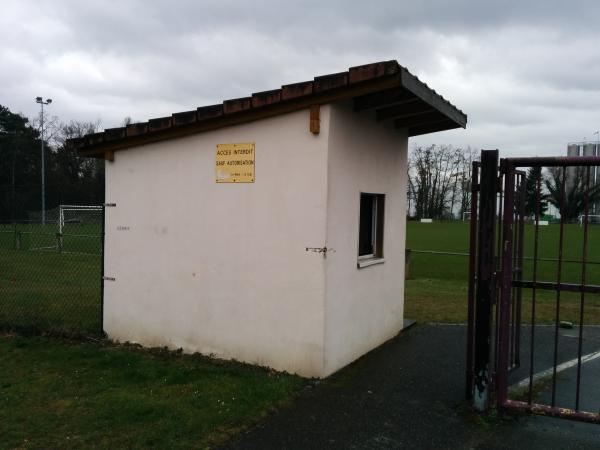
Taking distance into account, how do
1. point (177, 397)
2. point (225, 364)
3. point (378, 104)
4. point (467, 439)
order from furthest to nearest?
1. point (225, 364)
2. point (378, 104)
3. point (177, 397)
4. point (467, 439)

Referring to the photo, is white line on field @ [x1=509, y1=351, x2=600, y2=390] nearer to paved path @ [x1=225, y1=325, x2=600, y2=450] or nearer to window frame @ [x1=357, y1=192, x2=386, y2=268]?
paved path @ [x1=225, y1=325, x2=600, y2=450]

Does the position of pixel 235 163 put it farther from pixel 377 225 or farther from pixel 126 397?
pixel 126 397

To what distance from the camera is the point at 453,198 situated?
76500 millimetres

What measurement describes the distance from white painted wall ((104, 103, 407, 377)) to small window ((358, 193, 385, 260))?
0.14 metres

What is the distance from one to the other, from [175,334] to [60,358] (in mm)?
1318

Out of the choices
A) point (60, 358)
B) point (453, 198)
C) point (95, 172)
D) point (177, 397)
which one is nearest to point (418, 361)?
point (177, 397)

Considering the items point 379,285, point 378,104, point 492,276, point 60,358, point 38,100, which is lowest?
point 60,358

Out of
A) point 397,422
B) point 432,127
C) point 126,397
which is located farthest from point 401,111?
point 126,397

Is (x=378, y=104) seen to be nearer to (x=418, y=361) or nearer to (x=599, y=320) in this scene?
(x=418, y=361)

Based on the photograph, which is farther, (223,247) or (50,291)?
(50,291)

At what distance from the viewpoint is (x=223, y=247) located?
5.80 meters

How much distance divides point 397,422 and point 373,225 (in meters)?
2.94

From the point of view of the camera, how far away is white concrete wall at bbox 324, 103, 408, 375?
528 cm

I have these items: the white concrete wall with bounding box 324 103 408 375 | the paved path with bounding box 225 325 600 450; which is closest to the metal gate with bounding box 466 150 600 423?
the paved path with bounding box 225 325 600 450
